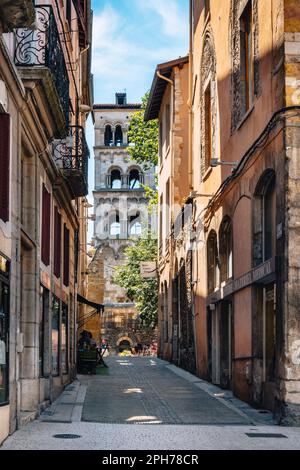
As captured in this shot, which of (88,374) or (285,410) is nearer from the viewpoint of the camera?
(285,410)

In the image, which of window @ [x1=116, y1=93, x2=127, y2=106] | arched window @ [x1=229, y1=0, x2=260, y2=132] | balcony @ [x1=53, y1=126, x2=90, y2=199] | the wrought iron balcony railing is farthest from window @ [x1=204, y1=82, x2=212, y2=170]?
window @ [x1=116, y1=93, x2=127, y2=106]

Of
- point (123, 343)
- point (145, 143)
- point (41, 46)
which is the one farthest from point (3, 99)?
point (123, 343)

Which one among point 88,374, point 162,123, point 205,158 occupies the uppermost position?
point 162,123

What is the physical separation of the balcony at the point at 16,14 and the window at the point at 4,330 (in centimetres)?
294

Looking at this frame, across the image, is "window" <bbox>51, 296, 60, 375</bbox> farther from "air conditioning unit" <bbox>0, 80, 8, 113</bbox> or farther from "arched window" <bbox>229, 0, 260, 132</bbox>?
"air conditioning unit" <bbox>0, 80, 8, 113</bbox>

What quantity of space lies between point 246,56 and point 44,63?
5.05 meters

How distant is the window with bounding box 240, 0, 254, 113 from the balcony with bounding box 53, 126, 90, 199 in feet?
13.9

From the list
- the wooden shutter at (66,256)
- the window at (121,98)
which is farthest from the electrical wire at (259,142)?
the window at (121,98)

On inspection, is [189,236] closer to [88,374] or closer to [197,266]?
[197,266]

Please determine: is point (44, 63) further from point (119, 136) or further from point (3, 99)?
point (119, 136)

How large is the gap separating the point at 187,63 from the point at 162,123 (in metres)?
5.62
